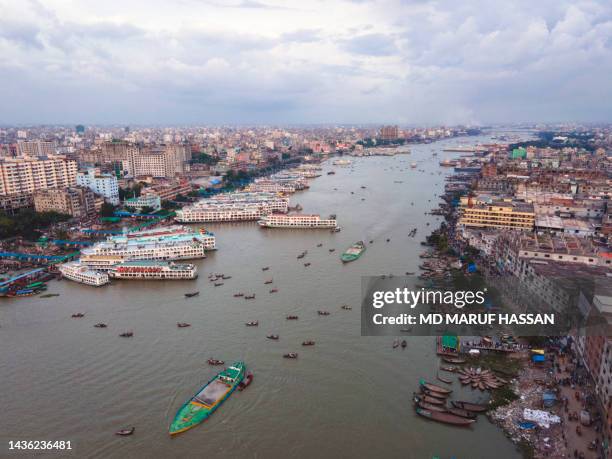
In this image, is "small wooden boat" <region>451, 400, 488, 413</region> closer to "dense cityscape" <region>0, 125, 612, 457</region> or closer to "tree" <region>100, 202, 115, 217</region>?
"dense cityscape" <region>0, 125, 612, 457</region>

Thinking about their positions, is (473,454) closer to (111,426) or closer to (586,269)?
(111,426)

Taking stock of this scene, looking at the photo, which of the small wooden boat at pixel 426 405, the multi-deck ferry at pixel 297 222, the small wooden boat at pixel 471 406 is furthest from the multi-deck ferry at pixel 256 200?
the small wooden boat at pixel 471 406

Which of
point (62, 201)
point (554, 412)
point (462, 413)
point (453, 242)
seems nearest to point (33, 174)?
point (62, 201)

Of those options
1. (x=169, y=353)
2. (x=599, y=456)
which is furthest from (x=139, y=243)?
(x=599, y=456)

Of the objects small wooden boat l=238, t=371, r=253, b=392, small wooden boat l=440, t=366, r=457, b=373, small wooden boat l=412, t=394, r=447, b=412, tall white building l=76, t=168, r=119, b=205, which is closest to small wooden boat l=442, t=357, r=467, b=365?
small wooden boat l=440, t=366, r=457, b=373

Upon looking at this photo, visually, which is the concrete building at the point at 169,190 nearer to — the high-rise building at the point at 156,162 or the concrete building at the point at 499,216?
the high-rise building at the point at 156,162
